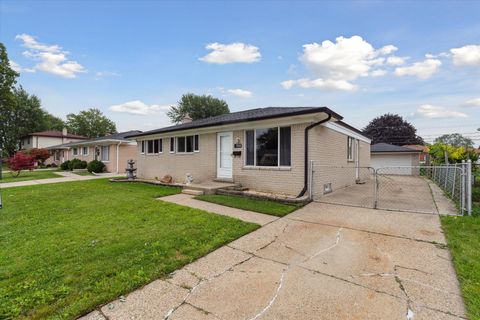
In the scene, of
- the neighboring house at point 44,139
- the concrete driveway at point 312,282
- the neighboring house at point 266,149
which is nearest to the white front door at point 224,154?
the neighboring house at point 266,149

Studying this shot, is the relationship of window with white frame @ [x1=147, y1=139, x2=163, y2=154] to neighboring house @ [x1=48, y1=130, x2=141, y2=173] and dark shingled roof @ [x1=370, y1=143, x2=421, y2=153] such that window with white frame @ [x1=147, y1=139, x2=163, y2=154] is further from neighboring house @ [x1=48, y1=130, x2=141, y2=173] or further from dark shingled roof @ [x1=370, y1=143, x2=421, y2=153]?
dark shingled roof @ [x1=370, y1=143, x2=421, y2=153]

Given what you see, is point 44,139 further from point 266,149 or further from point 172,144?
point 266,149

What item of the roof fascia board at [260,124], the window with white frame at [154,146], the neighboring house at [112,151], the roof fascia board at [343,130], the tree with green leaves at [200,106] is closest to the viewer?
the roof fascia board at [260,124]

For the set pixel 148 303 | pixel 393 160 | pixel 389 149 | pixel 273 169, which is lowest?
pixel 148 303

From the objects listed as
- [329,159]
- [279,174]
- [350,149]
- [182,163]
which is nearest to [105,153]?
[182,163]

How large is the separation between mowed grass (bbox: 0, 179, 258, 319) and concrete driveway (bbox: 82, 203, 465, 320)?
0.29 metres

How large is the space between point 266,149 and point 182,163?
16.4 feet

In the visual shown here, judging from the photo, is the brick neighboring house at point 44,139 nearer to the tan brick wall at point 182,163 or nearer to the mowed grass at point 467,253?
the tan brick wall at point 182,163

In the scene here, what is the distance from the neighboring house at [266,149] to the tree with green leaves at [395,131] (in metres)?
32.8

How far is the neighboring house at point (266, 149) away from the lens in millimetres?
7684

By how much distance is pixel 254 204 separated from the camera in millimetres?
7020

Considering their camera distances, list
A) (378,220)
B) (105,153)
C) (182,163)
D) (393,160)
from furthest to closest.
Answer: (393,160), (105,153), (182,163), (378,220)

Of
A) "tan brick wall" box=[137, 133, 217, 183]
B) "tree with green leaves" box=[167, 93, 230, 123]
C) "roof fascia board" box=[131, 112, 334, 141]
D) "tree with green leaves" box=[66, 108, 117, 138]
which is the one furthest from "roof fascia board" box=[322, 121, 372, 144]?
"tree with green leaves" box=[66, 108, 117, 138]

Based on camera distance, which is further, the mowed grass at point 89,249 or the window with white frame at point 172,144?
the window with white frame at point 172,144
